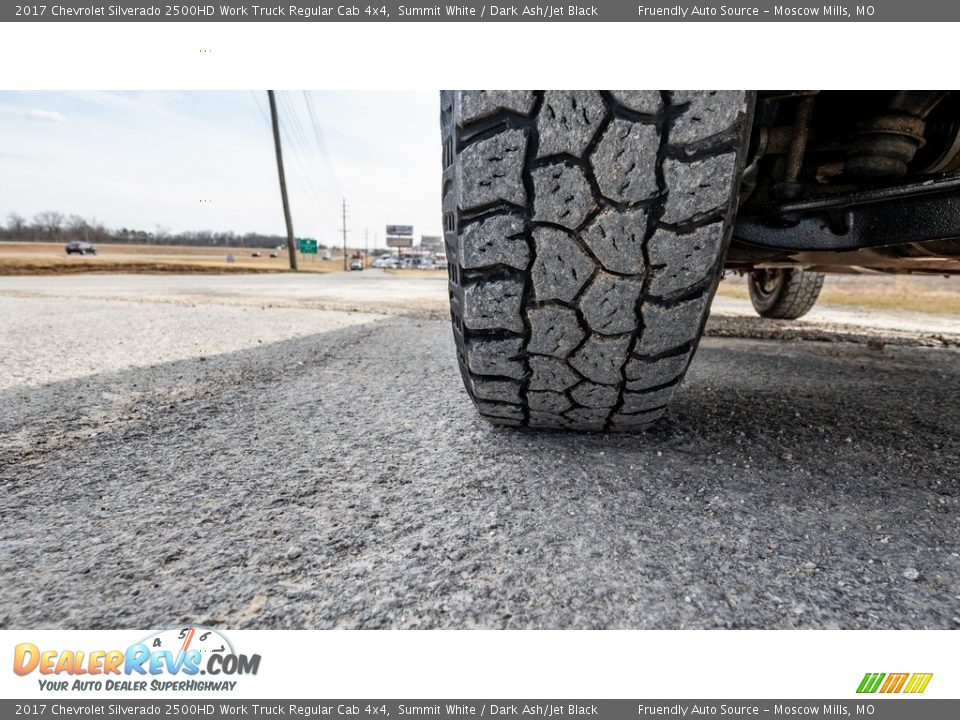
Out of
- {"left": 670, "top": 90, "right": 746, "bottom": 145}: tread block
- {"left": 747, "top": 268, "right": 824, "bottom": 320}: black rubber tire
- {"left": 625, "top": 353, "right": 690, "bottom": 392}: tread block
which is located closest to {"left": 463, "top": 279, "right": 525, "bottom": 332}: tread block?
{"left": 625, "top": 353, "right": 690, "bottom": 392}: tread block

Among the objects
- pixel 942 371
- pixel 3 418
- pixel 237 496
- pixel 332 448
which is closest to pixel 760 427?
pixel 332 448

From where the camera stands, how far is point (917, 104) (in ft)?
2.57

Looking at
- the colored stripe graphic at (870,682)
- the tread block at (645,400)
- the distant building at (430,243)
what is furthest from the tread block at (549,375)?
the distant building at (430,243)

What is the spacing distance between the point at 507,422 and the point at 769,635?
57 cm

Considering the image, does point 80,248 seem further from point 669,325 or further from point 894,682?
point 894,682

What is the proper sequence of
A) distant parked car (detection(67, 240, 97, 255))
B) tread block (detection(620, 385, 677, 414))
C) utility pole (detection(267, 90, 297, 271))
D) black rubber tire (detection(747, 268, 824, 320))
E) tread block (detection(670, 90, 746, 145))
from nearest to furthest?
Answer: tread block (detection(670, 90, 746, 145)) → tread block (detection(620, 385, 677, 414)) → black rubber tire (detection(747, 268, 824, 320)) → utility pole (detection(267, 90, 297, 271)) → distant parked car (detection(67, 240, 97, 255))

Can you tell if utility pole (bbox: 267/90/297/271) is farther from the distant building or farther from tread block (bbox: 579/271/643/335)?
the distant building

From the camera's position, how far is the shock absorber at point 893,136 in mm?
780

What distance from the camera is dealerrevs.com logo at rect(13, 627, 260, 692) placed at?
0.47 m

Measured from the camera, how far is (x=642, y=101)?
2.07 ft

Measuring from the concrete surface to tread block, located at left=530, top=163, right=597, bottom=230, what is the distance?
1.41 ft

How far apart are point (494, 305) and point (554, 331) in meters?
0.11

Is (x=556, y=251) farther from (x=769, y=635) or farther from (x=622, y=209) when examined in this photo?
(x=769, y=635)

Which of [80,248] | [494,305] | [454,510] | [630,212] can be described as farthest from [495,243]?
[80,248]
